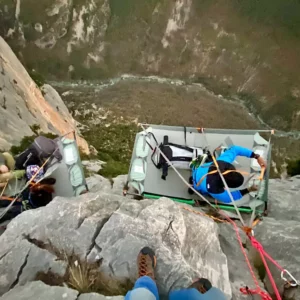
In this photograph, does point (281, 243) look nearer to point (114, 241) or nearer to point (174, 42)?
point (114, 241)

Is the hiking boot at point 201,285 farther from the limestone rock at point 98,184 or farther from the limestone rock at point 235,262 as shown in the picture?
the limestone rock at point 98,184

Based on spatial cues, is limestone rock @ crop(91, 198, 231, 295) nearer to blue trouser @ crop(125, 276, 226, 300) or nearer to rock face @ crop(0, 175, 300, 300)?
rock face @ crop(0, 175, 300, 300)

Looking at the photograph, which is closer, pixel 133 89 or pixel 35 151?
pixel 35 151

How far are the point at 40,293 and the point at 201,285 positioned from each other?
268cm

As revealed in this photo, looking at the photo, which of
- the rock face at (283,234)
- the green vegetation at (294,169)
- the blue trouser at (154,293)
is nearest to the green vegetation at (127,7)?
the green vegetation at (294,169)

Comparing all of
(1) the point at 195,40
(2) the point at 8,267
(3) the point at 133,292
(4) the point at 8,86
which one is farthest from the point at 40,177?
(1) the point at 195,40

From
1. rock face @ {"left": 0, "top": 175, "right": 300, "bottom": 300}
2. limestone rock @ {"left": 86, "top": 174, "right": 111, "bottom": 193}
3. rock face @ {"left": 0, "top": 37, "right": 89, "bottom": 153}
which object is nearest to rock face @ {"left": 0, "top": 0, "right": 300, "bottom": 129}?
rock face @ {"left": 0, "top": 37, "right": 89, "bottom": 153}

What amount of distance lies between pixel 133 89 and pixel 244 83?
876cm

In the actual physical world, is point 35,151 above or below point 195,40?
below

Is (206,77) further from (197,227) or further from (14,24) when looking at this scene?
(197,227)

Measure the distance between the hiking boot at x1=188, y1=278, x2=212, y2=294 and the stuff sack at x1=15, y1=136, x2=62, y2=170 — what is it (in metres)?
5.94

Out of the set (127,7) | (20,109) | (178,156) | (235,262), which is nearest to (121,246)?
(235,262)

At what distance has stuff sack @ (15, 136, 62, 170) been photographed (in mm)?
9766

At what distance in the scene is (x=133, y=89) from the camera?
2630 centimetres
